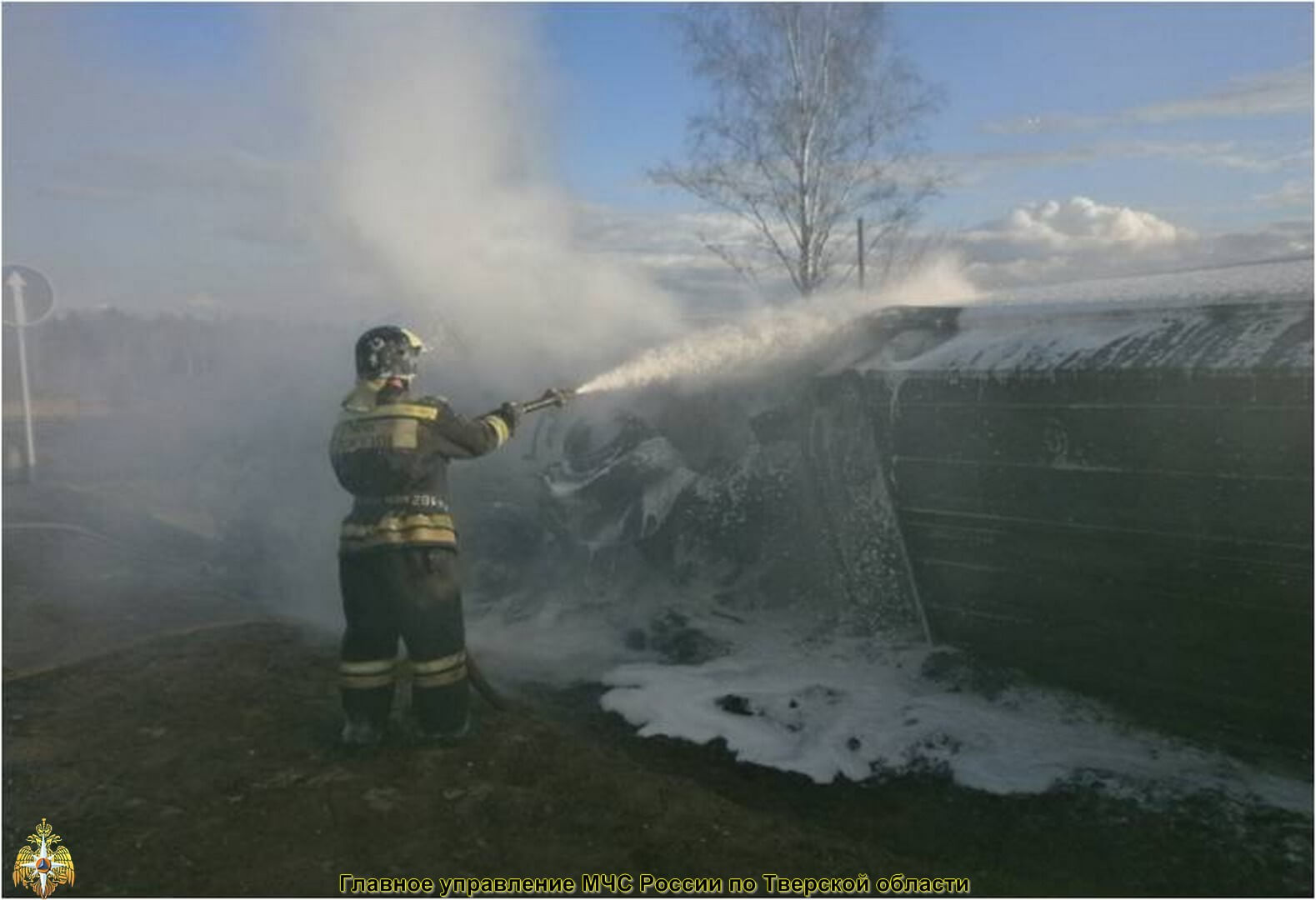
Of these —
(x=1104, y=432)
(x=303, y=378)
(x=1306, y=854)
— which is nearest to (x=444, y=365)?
(x=303, y=378)

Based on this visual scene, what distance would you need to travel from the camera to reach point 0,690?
506cm

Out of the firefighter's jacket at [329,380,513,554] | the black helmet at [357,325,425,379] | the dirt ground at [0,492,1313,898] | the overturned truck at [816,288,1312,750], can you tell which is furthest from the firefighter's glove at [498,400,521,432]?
the overturned truck at [816,288,1312,750]

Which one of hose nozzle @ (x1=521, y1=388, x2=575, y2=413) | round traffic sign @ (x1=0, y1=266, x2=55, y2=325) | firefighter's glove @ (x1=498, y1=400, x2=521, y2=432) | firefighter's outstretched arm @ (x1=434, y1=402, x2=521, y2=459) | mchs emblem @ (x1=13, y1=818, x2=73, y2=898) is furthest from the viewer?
round traffic sign @ (x1=0, y1=266, x2=55, y2=325)

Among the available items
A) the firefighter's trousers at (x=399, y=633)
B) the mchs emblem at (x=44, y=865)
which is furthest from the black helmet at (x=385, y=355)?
the mchs emblem at (x=44, y=865)

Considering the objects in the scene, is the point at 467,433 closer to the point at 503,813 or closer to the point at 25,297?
the point at 503,813

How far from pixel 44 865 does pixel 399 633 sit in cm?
152

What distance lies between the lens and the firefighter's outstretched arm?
4.46 m

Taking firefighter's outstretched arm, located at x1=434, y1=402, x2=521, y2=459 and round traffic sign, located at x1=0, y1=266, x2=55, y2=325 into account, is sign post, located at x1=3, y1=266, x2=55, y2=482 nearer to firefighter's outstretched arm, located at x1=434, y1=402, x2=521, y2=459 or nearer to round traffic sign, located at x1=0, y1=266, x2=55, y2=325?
round traffic sign, located at x1=0, y1=266, x2=55, y2=325

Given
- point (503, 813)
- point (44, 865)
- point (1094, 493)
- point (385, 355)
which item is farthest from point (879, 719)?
point (44, 865)

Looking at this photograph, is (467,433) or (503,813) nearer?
(503,813)

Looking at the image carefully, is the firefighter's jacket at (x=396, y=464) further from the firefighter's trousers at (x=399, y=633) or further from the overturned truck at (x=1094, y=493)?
the overturned truck at (x=1094, y=493)

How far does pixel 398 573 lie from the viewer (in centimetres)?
429

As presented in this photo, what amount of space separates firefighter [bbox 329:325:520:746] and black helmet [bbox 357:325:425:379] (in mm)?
188

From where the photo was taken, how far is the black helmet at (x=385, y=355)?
455 centimetres
